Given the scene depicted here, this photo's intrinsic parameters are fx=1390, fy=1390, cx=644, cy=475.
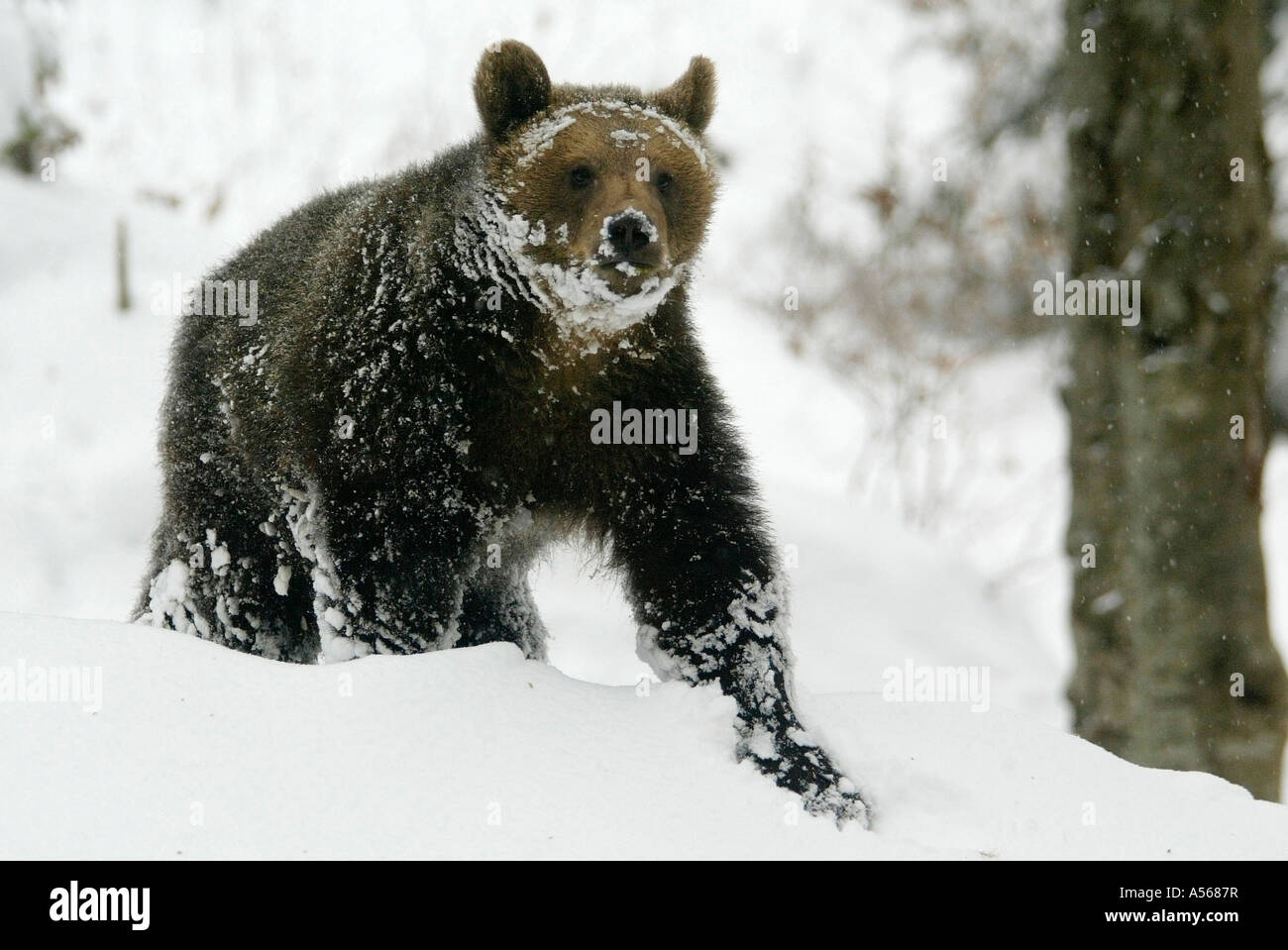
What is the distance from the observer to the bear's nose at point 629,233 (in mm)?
3980

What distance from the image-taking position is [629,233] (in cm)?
398

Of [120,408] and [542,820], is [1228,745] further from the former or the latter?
[120,408]

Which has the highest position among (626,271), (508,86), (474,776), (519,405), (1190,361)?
(508,86)

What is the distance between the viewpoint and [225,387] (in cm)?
481

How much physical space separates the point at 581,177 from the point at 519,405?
2.40 feet

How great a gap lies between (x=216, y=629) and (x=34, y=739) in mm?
2031

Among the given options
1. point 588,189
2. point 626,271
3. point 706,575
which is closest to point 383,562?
point 706,575

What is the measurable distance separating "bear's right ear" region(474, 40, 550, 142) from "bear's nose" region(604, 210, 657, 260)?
733mm

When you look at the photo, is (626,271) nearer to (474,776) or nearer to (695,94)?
(695,94)

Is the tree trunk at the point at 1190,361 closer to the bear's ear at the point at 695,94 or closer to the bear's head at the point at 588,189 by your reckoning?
the bear's ear at the point at 695,94

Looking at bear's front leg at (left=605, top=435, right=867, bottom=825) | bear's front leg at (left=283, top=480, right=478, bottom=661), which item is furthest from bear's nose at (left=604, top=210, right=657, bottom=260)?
bear's front leg at (left=283, top=480, right=478, bottom=661)

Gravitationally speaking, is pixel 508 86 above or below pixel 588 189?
above

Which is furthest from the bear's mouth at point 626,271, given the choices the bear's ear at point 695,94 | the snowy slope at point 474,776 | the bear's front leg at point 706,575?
the snowy slope at point 474,776

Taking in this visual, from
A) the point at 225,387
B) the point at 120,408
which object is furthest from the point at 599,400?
the point at 120,408
